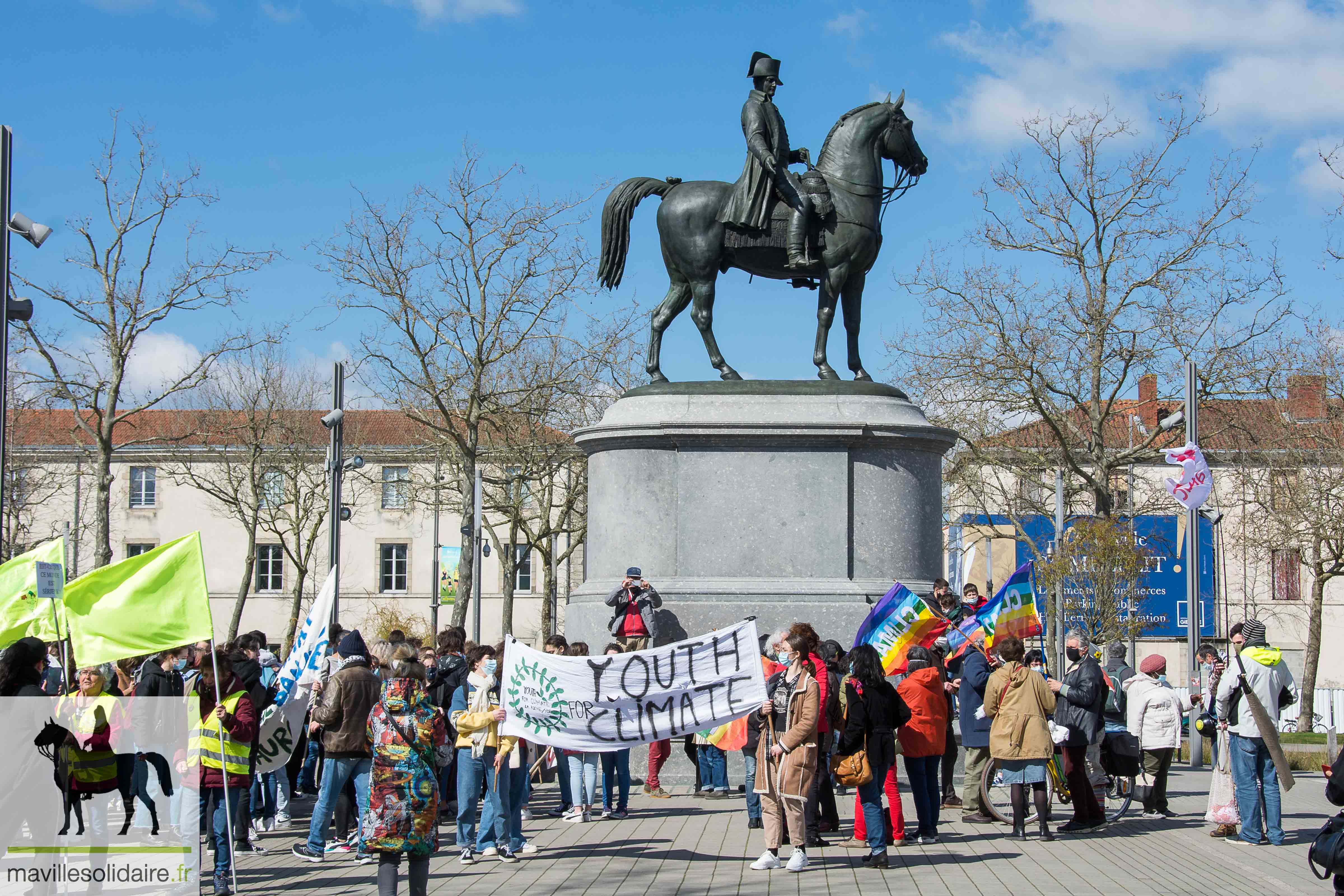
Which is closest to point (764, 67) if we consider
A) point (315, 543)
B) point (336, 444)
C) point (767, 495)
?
point (767, 495)

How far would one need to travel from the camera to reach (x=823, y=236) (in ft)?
56.2

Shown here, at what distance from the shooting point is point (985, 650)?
15.0 meters

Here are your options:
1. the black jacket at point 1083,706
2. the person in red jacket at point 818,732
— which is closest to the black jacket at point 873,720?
the person in red jacket at point 818,732

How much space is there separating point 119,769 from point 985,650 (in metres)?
8.27

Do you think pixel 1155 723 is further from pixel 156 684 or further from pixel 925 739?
pixel 156 684

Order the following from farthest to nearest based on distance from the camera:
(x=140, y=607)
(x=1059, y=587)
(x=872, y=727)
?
(x=1059, y=587) → (x=872, y=727) → (x=140, y=607)

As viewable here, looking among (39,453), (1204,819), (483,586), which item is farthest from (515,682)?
(483,586)

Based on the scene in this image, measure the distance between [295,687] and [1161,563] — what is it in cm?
4052

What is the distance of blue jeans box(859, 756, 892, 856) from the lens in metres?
11.2

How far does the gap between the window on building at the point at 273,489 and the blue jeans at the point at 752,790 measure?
39889 mm

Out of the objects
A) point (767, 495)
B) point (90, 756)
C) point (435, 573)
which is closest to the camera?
point (90, 756)

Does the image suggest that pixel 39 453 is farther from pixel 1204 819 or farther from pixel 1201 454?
pixel 1204 819

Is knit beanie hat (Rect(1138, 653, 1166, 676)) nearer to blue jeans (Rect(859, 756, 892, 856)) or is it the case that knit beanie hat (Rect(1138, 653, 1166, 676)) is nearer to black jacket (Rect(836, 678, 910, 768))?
black jacket (Rect(836, 678, 910, 768))

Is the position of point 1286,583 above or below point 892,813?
above
